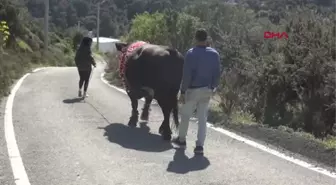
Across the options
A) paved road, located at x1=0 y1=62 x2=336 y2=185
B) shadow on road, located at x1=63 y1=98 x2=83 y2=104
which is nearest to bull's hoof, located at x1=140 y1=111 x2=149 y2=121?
paved road, located at x1=0 y1=62 x2=336 y2=185

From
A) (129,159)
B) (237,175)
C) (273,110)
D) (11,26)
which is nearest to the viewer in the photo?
(237,175)

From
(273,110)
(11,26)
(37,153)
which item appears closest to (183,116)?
(37,153)

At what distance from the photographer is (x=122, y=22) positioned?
305ft

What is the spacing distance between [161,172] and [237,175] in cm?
103

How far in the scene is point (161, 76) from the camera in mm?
8750

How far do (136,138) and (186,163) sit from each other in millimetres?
1956

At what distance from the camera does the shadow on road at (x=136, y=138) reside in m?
8.40

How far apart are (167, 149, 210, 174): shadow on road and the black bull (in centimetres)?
116

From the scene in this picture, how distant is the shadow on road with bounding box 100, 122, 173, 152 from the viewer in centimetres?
840

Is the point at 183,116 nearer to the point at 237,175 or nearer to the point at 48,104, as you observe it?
the point at 237,175

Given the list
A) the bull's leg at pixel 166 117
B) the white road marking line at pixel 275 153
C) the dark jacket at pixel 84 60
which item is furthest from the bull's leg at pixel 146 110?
the dark jacket at pixel 84 60

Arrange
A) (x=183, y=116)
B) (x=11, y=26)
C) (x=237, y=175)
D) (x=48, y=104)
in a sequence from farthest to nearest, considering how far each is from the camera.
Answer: (x=11, y=26) < (x=48, y=104) < (x=183, y=116) < (x=237, y=175)

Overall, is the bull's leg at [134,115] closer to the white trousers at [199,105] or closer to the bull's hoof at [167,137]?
Answer: the bull's hoof at [167,137]

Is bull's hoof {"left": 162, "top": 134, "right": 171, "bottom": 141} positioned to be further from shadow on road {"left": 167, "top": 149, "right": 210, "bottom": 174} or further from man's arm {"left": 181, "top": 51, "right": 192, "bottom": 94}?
man's arm {"left": 181, "top": 51, "right": 192, "bottom": 94}
